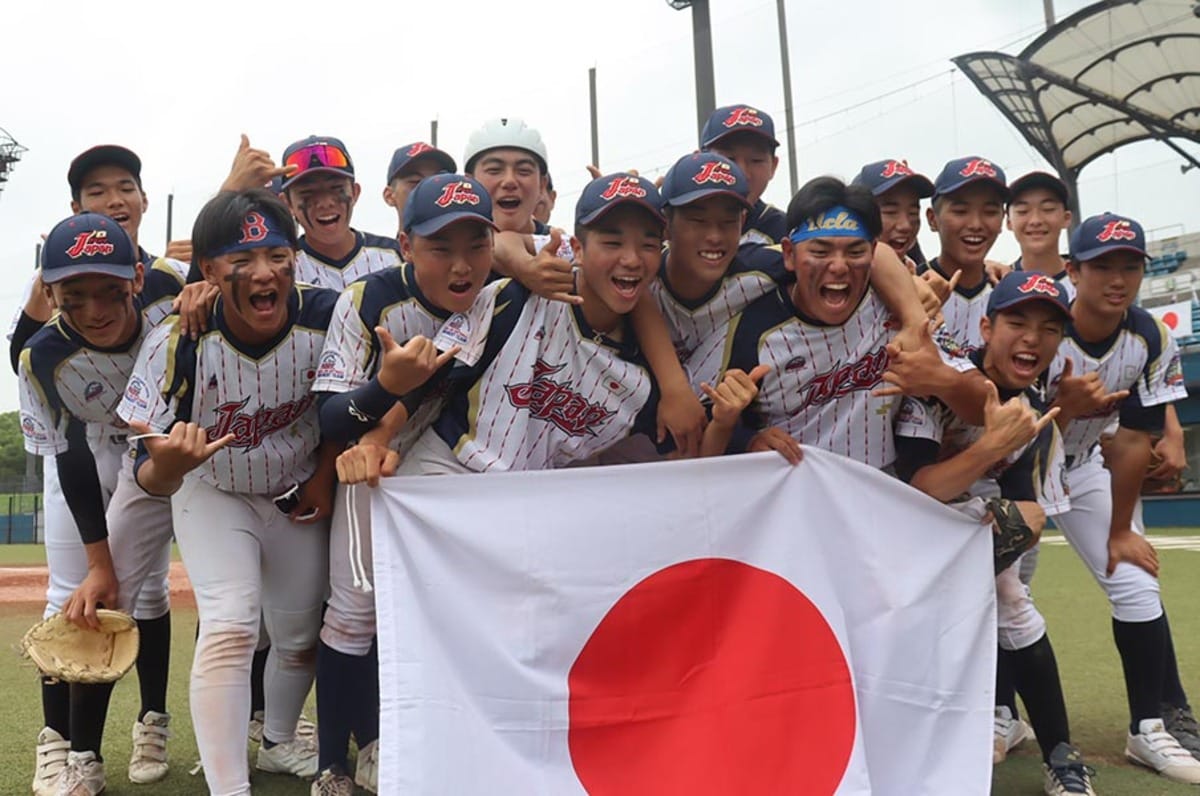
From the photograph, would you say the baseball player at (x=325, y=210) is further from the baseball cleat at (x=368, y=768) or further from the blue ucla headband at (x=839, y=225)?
the blue ucla headband at (x=839, y=225)

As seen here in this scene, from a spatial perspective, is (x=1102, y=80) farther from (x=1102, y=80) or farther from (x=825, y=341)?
(x=825, y=341)

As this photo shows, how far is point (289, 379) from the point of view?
11.3ft

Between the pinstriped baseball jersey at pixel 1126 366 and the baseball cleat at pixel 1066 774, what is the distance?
1.39 meters

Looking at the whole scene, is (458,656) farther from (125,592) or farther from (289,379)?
(125,592)

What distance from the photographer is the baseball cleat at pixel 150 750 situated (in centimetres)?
399

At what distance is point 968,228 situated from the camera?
14.2 ft

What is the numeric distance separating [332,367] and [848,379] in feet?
5.63

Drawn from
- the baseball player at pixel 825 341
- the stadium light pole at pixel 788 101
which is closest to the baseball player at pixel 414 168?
the baseball player at pixel 825 341

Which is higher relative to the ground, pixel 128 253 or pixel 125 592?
pixel 128 253

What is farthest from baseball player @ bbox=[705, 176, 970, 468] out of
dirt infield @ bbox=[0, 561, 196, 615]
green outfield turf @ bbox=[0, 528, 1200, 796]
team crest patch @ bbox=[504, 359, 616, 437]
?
dirt infield @ bbox=[0, 561, 196, 615]

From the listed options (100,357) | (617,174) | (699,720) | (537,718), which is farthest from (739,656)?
(100,357)

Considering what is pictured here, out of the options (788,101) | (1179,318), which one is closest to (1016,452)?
(788,101)

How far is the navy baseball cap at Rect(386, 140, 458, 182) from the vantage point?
4.63m

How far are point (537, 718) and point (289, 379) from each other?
1.38 meters
